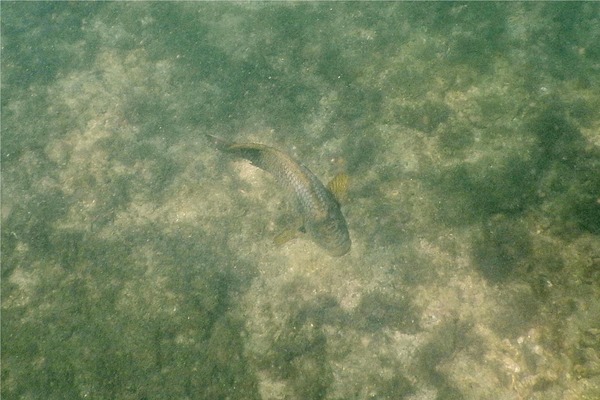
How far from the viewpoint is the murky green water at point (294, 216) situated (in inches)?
174

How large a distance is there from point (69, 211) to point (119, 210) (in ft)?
2.50

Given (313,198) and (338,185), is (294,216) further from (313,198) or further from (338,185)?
(338,185)

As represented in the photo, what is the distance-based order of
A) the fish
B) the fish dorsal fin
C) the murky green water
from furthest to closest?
the fish dorsal fin, the fish, the murky green water

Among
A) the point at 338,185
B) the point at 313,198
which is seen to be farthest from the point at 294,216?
the point at 338,185

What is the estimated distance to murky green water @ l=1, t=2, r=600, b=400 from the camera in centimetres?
442

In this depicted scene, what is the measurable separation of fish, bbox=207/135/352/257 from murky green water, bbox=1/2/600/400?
244 mm

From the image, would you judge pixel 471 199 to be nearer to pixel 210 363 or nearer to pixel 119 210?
pixel 210 363

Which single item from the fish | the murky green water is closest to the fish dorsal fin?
the fish

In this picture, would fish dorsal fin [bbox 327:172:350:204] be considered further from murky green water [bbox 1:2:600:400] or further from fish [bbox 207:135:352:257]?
murky green water [bbox 1:2:600:400]

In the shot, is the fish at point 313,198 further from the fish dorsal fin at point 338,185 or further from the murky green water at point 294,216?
the murky green water at point 294,216

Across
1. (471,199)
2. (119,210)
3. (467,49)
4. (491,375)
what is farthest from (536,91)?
(119,210)

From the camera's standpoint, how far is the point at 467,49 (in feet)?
20.0

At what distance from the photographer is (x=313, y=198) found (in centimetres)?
495

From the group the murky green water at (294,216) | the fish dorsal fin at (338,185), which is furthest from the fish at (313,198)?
the murky green water at (294,216)
